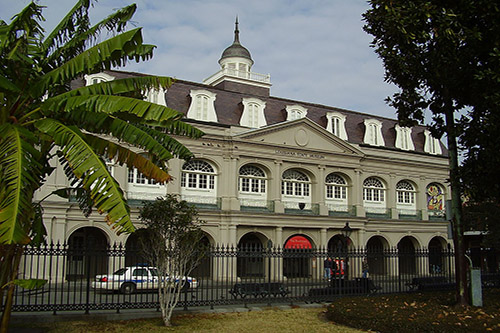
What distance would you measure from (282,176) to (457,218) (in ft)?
68.2

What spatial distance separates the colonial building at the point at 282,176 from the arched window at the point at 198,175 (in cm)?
6

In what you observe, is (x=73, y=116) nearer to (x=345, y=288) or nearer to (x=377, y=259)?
(x=345, y=288)

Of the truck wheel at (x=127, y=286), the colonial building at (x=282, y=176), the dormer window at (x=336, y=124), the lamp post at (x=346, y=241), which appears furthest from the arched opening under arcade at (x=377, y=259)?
the truck wheel at (x=127, y=286)

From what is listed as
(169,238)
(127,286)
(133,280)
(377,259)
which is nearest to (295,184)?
(377,259)

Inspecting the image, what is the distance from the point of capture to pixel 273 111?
36.8 metres

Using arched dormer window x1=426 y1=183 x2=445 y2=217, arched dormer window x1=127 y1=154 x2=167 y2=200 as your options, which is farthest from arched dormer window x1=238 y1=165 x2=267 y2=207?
arched dormer window x1=426 y1=183 x2=445 y2=217

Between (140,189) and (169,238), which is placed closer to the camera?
(169,238)

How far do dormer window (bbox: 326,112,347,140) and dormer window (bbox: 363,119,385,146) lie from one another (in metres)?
2.20

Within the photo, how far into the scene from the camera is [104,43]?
34.2 feet

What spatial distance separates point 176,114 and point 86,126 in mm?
1871

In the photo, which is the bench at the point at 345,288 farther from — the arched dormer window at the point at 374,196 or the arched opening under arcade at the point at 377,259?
the arched dormer window at the point at 374,196

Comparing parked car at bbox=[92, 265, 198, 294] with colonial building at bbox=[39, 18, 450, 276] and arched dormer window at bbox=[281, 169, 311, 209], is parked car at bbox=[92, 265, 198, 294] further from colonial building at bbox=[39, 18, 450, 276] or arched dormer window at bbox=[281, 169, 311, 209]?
arched dormer window at bbox=[281, 169, 311, 209]

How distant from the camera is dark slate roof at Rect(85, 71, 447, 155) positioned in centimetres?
3319

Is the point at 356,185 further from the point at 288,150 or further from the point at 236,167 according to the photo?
the point at 236,167
